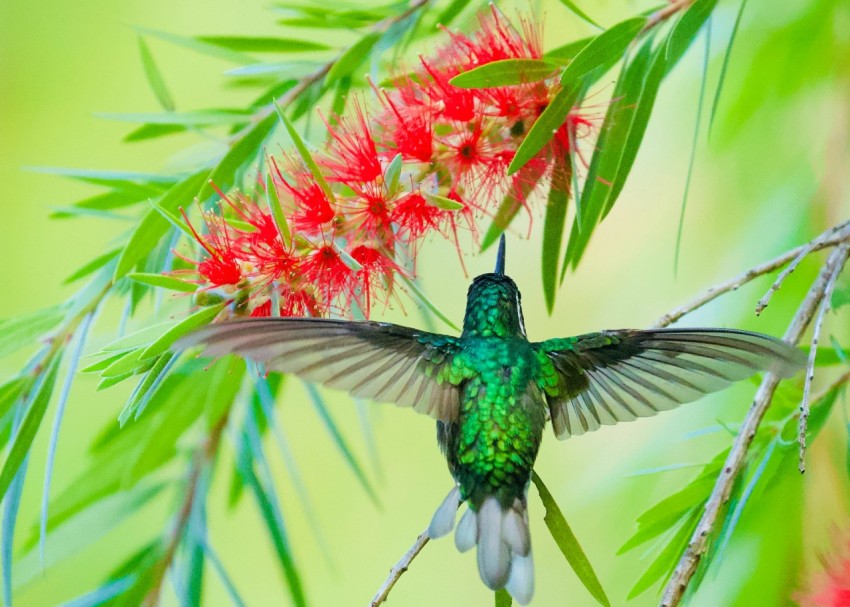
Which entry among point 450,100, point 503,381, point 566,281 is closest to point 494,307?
point 503,381

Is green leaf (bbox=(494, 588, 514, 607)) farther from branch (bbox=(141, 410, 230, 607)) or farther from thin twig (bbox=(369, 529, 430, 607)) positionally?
branch (bbox=(141, 410, 230, 607))

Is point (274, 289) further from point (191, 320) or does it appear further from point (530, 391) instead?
point (530, 391)

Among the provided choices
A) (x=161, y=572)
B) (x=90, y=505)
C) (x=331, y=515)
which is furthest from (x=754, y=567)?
(x=331, y=515)

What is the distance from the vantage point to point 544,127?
617mm

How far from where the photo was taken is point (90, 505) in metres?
0.98

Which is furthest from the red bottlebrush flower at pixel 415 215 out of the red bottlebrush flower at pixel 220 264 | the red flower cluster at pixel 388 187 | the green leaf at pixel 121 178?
the green leaf at pixel 121 178

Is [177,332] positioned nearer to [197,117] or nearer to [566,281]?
[197,117]

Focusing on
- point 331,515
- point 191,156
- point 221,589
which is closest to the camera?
point 191,156

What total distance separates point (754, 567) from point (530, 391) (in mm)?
369

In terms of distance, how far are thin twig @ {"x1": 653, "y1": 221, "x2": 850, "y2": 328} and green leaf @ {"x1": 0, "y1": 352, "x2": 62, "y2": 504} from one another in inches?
17.9

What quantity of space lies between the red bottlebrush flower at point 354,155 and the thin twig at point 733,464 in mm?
283

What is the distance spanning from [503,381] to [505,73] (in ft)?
0.75

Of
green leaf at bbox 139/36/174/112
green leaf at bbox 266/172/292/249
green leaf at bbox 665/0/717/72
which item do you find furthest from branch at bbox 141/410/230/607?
green leaf at bbox 665/0/717/72

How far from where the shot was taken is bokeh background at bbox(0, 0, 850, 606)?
1048 mm
